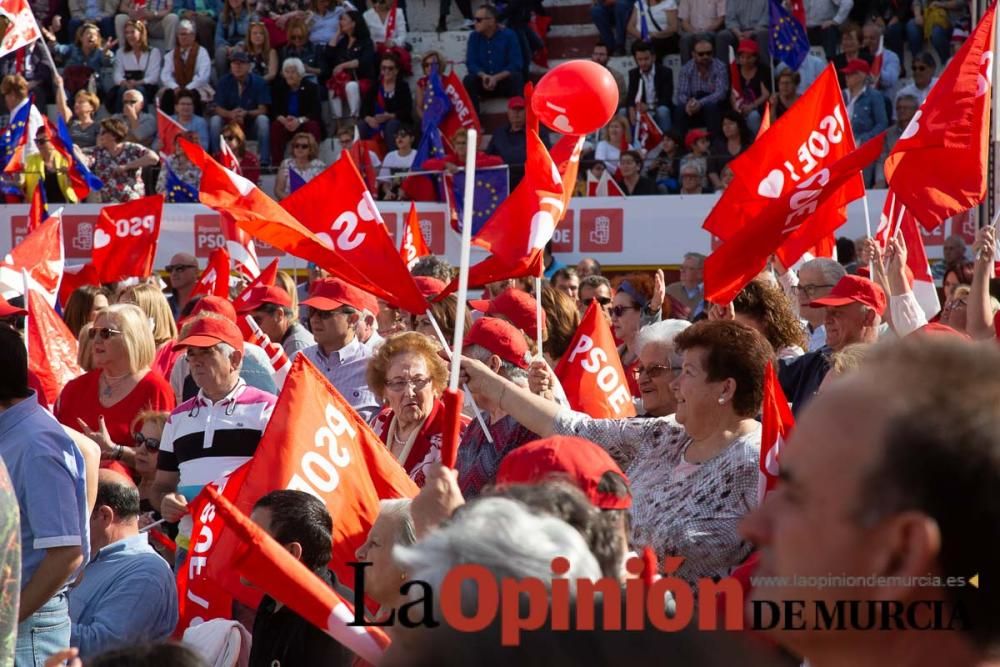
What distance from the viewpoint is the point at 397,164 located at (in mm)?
14039

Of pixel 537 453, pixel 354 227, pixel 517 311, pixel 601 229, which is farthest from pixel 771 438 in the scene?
pixel 601 229

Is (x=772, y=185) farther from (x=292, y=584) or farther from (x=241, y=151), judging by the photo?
(x=241, y=151)

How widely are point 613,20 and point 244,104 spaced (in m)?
4.16

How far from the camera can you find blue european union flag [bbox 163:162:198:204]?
13320 millimetres

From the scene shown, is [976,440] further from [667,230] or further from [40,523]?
[667,230]

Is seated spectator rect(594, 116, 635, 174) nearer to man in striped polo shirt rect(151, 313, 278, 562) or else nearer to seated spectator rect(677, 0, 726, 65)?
seated spectator rect(677, 0, 726, 65)

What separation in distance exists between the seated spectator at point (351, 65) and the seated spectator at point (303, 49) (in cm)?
18

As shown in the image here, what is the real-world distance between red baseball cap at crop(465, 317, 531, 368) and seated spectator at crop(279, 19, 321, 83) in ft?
40.2

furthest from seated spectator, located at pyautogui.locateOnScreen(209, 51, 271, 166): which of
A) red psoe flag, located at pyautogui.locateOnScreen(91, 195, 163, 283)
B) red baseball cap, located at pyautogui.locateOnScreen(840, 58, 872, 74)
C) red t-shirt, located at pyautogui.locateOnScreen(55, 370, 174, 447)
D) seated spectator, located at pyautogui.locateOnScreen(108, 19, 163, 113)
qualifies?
red t-shirt, located at pyautogui.locateOnScreen(55, 370, 174, 447)

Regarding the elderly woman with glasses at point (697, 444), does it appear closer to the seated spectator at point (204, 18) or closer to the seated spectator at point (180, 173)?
the seated spectator at point (180, 173)

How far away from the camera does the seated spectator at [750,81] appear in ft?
46.0

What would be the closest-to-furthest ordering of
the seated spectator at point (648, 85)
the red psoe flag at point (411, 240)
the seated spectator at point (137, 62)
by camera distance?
the red psoe flag at point (411, 240)
the seated spectator at point (648, 85)
the seated spectator at point (137, 62)

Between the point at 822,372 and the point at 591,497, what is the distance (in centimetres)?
257

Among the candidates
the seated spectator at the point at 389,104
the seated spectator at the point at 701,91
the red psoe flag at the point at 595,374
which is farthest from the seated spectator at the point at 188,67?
the red psoe flag at the point at 595,374
